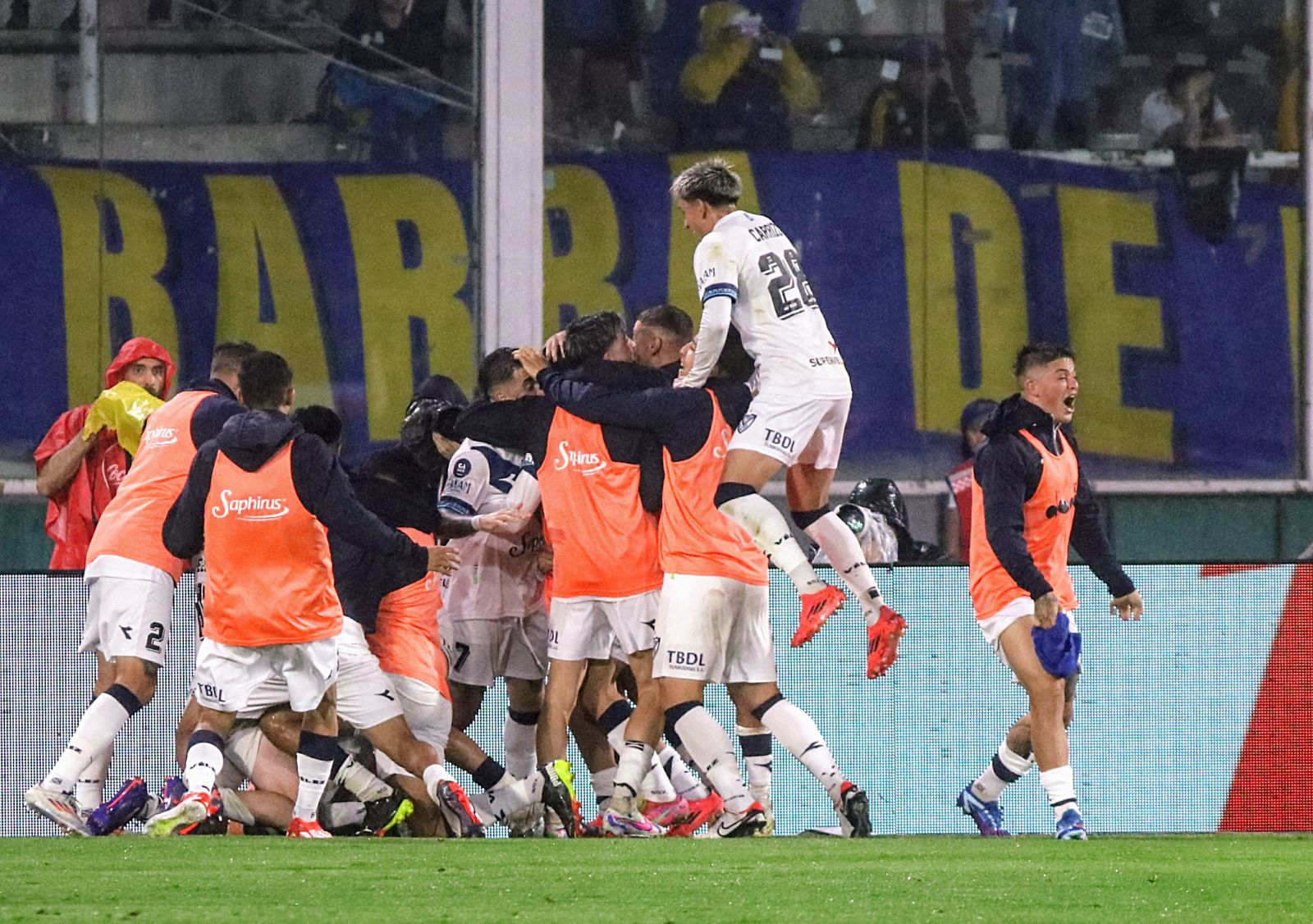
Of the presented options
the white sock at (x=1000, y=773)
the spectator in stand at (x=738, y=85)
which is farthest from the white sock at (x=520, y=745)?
the spectator in stand at (x=738, y=85)

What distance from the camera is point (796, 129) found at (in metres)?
15.4

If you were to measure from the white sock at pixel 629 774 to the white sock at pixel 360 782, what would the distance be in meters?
1.01

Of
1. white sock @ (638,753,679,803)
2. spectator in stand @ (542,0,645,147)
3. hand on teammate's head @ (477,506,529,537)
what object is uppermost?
spectator in stand @ (542,0,645,147)

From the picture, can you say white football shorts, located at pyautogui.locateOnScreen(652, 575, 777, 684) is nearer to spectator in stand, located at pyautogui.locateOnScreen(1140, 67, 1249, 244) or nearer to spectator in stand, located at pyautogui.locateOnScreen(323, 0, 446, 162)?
spectator in stand, located at pyautogui.locateOnScreen(323, 0, 446, 162)

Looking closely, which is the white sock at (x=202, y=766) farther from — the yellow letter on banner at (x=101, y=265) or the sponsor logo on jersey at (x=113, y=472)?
the yellow letter on banner at (x=101, y=265)

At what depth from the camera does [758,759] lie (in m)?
9.73

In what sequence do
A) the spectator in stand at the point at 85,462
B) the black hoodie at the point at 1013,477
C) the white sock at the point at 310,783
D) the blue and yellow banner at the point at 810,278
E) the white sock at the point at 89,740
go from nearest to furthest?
the black hoodie at the point at 1013,477
the white sock at the point at 310,783
the white sock at the point at 89,740
the spectator in stand at the point at 85,462
the blue and yellow banner at the point at 810,278

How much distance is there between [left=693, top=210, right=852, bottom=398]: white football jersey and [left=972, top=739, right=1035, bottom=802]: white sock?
171 centimetres

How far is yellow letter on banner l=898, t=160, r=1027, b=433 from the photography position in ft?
50.6

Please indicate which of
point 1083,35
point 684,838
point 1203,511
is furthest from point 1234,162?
point 684,838

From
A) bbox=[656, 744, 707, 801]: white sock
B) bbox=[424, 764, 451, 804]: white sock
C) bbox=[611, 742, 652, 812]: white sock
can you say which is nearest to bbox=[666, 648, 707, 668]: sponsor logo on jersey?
bbox=[611, 742, 652, 812]: white sock

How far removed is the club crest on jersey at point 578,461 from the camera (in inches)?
380

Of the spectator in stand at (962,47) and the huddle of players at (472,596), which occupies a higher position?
the spectator in stand at (962,47)

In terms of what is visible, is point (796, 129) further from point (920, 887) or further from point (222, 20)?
point (920, 887)
